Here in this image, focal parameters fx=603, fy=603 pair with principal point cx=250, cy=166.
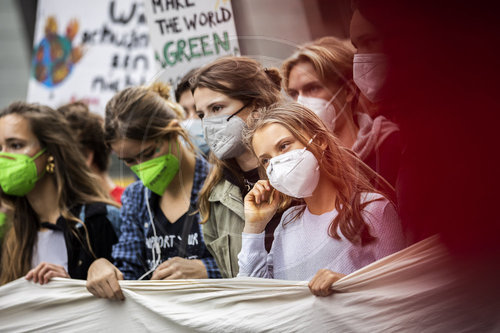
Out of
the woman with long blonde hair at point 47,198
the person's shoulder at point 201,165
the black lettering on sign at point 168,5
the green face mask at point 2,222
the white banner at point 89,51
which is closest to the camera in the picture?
the person's shoulder at point 201,165

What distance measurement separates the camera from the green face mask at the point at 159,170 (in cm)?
251

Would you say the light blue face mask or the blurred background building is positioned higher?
the blurred background building

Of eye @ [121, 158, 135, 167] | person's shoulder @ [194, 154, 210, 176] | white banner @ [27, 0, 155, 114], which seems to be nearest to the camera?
person's shoulder @ [194, 154, 210, 176]

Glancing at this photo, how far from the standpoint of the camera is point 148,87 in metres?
2.53

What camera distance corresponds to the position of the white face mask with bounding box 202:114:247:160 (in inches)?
76.7

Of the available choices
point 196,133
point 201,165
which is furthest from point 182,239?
point 196,133

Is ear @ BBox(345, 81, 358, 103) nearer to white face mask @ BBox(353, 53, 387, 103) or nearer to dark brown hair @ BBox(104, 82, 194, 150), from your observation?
white face mask @ BBox(353, 53, 387, 103)

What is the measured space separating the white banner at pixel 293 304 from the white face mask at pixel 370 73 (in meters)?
0.47

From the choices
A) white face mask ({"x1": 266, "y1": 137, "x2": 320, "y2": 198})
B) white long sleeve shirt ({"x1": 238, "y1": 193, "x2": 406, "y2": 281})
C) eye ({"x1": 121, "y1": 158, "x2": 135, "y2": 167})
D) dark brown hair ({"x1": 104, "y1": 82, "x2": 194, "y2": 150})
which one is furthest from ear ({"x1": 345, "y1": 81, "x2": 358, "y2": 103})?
eye ({"x1": 121, "y1": 158, "x2": 135, "y2": 167})

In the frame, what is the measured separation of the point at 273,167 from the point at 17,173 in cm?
172

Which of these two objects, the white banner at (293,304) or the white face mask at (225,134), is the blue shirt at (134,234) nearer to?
the white banner at (293,304)

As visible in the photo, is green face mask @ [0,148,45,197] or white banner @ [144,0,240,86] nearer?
white banner @ [144,0,240,86]

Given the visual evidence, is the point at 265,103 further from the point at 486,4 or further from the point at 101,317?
the point at 101,317

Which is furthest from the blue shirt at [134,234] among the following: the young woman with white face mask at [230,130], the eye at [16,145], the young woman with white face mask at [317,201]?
the young woman with white face mask at [317,201]
